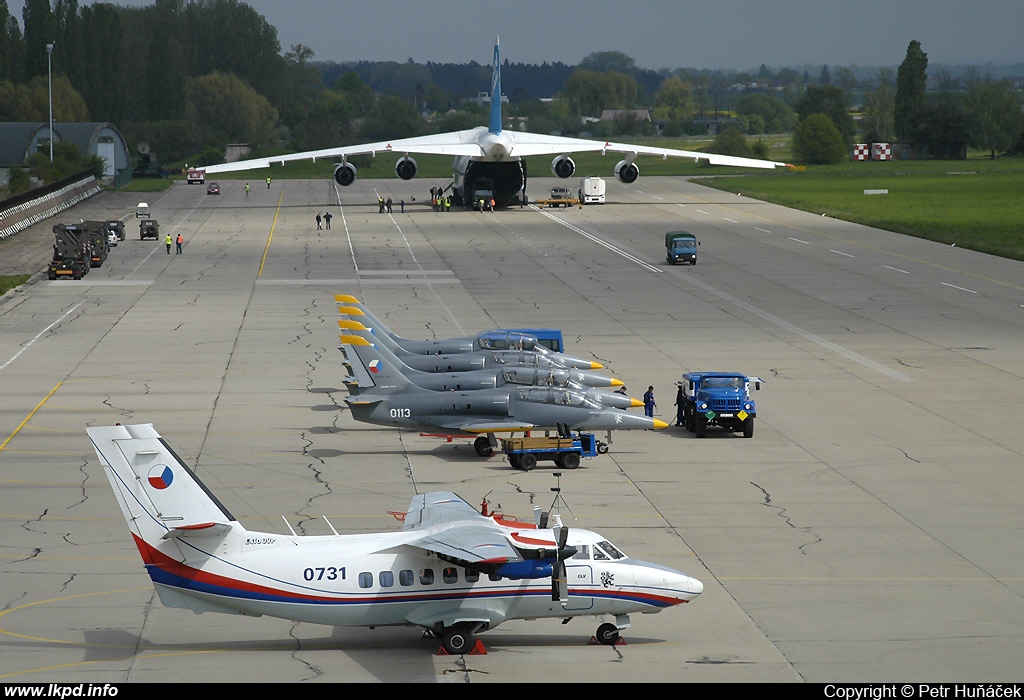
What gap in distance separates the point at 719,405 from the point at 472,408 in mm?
8000

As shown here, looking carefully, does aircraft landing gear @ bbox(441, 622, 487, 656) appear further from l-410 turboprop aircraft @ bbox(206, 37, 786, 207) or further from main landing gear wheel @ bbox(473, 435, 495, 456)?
l-410 turboprop aircraft @ bbox(206, 37, 786, 207)

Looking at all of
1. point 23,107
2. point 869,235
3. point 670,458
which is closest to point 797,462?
point 670,458

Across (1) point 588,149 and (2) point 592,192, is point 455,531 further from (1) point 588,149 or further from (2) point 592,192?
(2) point 592,192

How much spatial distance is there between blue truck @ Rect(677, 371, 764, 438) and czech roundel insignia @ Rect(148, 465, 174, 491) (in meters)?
21.3

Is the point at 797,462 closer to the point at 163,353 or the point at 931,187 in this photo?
the point at 163,353

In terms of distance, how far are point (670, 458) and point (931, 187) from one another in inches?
4758

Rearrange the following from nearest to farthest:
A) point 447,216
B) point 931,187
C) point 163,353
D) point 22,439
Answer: point 22,439
point 163,353
point 447,216
point 931,187

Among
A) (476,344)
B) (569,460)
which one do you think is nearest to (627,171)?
(476,344)

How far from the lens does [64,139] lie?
166 m

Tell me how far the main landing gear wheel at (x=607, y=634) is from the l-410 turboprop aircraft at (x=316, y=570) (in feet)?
2.11

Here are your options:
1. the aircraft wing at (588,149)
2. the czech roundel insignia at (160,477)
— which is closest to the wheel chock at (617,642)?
the czech roundel insignia at (160,477)

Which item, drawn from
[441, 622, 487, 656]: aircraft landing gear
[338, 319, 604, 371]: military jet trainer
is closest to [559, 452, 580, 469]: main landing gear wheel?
[338, 319, 604, 371]: military jet trainer

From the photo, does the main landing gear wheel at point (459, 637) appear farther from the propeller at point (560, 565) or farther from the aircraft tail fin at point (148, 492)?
the aircraft tail fin at point (148, 492)

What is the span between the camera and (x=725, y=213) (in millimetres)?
118375
